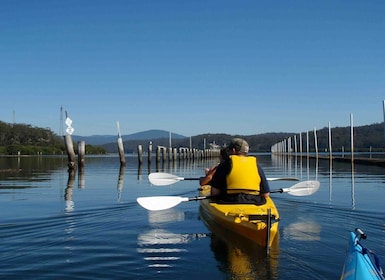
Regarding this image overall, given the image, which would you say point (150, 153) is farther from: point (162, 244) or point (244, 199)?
point (162, 244)

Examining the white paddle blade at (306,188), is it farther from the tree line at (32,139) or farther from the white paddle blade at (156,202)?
the tree line at (32,139)

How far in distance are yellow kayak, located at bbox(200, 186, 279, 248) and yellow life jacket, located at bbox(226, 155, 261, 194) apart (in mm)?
318

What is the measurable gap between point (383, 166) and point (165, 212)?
1030 inches

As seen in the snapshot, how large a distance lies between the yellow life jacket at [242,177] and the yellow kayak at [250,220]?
32 cm

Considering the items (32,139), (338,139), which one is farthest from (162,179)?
(338,139)

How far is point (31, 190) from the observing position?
629 inches

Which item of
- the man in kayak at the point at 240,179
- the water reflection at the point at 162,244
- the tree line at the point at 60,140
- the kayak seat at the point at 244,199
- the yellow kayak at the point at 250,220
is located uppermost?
the tree line at the point at 60,140

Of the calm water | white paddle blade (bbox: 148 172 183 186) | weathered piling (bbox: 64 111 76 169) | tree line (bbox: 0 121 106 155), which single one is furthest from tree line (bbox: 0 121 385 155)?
the calm water

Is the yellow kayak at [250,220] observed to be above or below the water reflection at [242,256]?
above

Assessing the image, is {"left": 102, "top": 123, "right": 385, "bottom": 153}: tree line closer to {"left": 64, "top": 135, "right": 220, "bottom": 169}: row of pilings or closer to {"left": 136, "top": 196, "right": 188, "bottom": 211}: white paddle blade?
{"left": 64, "top": 135, "right": 220, "bottom": 169}: row of pilings

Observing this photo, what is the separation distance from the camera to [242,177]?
7754 mm

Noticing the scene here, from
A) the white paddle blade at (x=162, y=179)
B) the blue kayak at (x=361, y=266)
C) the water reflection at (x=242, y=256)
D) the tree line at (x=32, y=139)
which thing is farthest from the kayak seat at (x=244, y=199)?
the tree line at (x=32, y=139)

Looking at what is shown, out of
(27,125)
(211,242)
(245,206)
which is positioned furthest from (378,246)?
(27,125)

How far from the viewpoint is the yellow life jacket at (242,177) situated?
777cm
